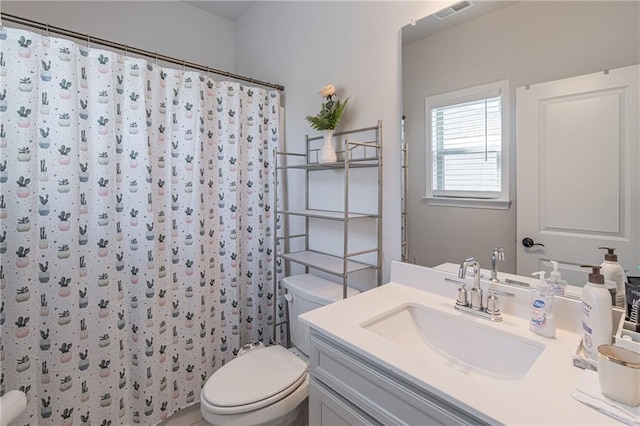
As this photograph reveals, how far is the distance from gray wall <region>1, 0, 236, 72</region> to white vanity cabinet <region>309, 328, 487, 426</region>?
228 cm

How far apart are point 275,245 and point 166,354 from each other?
83 centimetres

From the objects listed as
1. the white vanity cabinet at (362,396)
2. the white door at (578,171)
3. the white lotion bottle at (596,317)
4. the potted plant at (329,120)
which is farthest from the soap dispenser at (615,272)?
the potted plant at (329,120)

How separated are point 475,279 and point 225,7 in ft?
8.47

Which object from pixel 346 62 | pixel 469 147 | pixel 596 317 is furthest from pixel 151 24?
pixel 596 317

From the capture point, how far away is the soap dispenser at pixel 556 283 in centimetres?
98

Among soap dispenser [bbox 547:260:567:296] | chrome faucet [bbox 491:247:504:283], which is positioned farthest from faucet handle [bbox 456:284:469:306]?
soap dispenser [bbox 547:260:567:296]

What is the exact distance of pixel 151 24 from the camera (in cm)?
218

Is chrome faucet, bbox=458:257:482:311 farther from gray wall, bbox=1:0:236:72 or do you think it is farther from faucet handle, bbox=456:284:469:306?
gray wall, bbox=1:0:236:72

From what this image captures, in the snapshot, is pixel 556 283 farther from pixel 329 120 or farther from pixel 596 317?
pixel 329 120

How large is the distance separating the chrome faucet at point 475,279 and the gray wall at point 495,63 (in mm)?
76

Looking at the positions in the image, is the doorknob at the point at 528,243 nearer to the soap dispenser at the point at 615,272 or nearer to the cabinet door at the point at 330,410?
the soap dispenser at the point at 615,272

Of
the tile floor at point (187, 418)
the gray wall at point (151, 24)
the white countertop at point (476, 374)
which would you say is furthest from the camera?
the gray wall at point (151, 24)

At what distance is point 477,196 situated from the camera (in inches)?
46.9

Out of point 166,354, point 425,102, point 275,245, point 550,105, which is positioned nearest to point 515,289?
point 550,105
